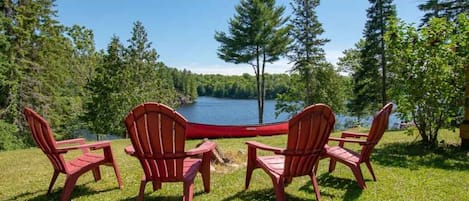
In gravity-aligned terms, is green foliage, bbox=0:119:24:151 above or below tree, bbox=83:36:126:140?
below

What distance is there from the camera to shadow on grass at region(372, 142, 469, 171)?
4656mm

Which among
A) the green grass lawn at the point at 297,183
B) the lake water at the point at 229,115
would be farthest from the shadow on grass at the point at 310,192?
the lake water at the point at 229,115

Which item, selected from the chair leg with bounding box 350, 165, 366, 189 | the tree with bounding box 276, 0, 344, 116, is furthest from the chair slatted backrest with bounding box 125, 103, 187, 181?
the tree with bounding box 276, 0, 344, 116

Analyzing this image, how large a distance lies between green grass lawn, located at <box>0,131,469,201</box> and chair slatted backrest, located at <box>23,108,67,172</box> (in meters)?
0.47

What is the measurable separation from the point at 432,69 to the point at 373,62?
13.7 metres

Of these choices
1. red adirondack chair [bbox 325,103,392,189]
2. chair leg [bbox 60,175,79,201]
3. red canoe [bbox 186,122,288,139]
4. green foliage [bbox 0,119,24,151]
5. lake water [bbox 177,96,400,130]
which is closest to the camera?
chair leg [bbox 60,175,79,201]

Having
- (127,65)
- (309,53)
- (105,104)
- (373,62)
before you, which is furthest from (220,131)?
(373,62)

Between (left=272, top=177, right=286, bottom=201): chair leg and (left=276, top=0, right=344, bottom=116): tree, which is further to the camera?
(left=276, top=0, right=344, bottom=116): tree

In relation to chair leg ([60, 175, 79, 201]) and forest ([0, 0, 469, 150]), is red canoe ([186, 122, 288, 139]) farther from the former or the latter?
chair leg ([60, 175, 79, 201])

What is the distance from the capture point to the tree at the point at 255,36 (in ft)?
54.9

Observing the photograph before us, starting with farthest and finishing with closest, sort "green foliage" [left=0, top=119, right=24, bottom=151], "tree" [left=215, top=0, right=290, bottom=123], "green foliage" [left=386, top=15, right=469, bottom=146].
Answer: "tree" [left=215, top=0, right=290, bottom=123] < "green foliage" [left=0, top=119, right=24, bottom=151] < "green foliage" [left=386, top=15, right=469, bottom=146]

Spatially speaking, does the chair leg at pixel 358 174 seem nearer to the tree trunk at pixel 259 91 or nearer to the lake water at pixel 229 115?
the tree trunk at pixel 259 91

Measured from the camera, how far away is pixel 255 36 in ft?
55.0

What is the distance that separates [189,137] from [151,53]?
1216cm
